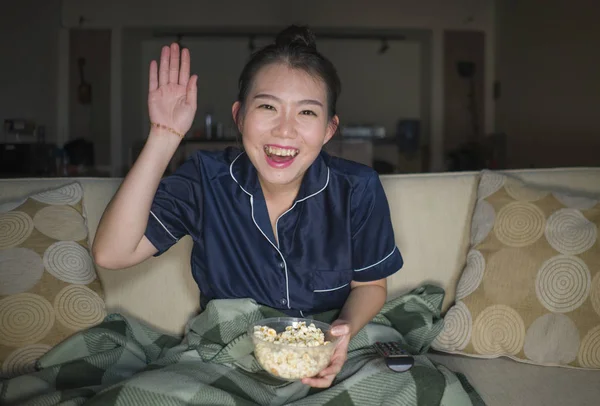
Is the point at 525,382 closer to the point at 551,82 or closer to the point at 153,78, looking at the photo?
the point at 153,78

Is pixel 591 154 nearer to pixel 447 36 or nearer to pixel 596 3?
pixel 596 3

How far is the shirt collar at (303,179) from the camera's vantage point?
1.47 metres

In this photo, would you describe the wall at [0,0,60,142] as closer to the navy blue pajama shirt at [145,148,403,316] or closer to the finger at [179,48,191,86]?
the navy blue pajama shirt at [145,148,403,316]

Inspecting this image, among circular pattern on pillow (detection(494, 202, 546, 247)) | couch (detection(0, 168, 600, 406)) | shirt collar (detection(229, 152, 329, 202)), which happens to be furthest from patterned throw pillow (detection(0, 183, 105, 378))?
circular pattern on pillow (detection(494, 202, 546, 247))

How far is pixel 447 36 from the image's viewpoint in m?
6.20

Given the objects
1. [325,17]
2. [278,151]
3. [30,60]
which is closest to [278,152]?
[278,151]

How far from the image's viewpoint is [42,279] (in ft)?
4.89

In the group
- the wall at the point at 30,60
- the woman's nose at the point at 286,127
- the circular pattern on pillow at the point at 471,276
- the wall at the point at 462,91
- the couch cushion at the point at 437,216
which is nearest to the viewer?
the woman's nose at the point at 286,127

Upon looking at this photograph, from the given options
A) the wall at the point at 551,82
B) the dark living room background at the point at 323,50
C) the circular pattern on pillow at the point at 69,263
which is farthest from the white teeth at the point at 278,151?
the dark living room background at the point at 323,50

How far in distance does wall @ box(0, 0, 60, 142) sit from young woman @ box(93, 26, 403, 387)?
13.8 feet

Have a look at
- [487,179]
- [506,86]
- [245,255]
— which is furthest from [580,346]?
[506,86]

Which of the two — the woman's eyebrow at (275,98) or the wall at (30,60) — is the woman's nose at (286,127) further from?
the wall at (30,60)

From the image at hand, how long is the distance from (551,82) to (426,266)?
9.93 feet

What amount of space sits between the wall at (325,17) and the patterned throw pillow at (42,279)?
467 centimetres
